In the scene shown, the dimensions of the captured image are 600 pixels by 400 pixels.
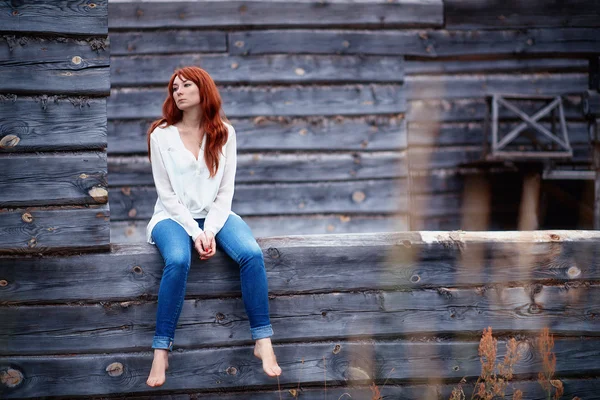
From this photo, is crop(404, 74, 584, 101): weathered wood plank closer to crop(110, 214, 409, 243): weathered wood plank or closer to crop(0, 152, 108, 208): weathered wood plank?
crop(110, 214, 409, 243): weathered wood plank

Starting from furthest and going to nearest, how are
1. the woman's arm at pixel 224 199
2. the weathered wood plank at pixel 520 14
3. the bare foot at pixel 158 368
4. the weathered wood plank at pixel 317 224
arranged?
the weathered wood plank at pixel 520 14 < the weathered wood plank at pixel 317 224 < the woman's arm at pixel 224 199 < the bare foot at pixel 158 368

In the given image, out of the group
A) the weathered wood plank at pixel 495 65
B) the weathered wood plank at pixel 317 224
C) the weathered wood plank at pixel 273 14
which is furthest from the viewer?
the weathered wood plank at pixel 495 65

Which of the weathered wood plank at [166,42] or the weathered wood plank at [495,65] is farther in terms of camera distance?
the weathered wood plank at [495,65]

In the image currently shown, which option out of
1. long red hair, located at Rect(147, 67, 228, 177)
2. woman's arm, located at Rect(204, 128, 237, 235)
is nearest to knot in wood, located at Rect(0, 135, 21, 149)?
long red hair, located at Rect(147, 67, 228, 177)

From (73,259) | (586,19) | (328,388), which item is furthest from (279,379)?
(586,19)

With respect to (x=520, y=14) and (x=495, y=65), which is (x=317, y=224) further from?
(x=520, y=14)

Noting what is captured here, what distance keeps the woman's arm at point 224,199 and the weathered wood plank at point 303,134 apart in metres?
2.46

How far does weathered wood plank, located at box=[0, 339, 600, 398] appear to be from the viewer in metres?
3.07

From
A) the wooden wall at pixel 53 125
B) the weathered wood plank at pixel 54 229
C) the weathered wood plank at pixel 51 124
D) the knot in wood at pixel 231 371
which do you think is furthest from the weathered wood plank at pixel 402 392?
the weathered wood plank at pixel 51 124

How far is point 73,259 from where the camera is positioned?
3.09 meters

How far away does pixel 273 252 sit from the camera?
321 cm

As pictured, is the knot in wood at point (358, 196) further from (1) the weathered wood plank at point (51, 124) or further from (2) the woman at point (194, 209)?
(1) the weathered wood plank at point (51, 124)

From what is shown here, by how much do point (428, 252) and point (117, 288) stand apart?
1694 millimetres

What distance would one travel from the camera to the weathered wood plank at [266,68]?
5688mm
